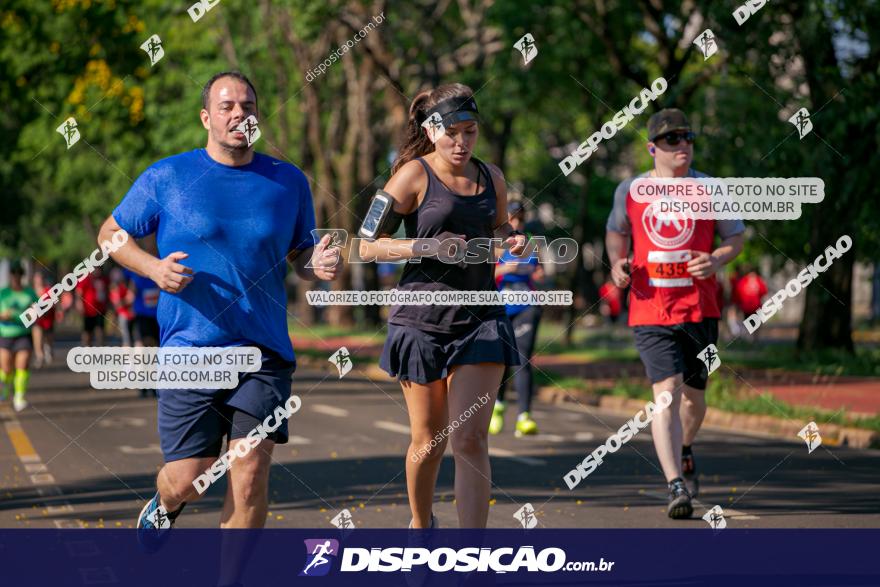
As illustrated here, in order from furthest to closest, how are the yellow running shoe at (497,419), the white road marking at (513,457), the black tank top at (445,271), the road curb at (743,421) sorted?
the yellow running shoe at (497,419) < the road curb at (743,421) < the white road marking at (513,457) < the black tank top at (445,271)

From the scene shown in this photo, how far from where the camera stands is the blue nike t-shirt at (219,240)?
211 inches

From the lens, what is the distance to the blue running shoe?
5.52 m

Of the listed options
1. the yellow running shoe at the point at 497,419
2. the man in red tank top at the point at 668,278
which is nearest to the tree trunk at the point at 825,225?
the yellow running shoe at the point at 497,419

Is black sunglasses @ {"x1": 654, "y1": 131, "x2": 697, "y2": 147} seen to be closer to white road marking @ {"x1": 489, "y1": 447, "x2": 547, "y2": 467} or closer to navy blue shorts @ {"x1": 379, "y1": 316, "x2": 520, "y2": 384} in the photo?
navy blue shorts @ {"x1": 379, "y1": 316, "x2": 520, "y2": 384}

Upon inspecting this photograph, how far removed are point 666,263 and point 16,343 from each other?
10.4 meters

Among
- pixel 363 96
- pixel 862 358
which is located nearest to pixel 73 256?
pixel 363 96

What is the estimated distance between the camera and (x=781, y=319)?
173 feet

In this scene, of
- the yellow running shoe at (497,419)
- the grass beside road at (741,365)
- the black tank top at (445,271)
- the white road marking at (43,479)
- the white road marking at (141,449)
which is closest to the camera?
the black tank top at (445,271)

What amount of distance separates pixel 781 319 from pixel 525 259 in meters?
47.8

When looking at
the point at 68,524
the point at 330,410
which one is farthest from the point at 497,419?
the point at 68,524

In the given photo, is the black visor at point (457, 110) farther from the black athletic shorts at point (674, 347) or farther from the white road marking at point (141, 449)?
the white road marking at point (141, 449)

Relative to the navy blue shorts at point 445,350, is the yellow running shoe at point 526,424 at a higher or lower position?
higher

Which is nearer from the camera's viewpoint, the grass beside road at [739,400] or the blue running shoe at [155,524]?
the blue running shoe at [155,524]

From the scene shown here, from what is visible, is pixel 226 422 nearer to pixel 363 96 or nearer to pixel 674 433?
pixel 674 433
